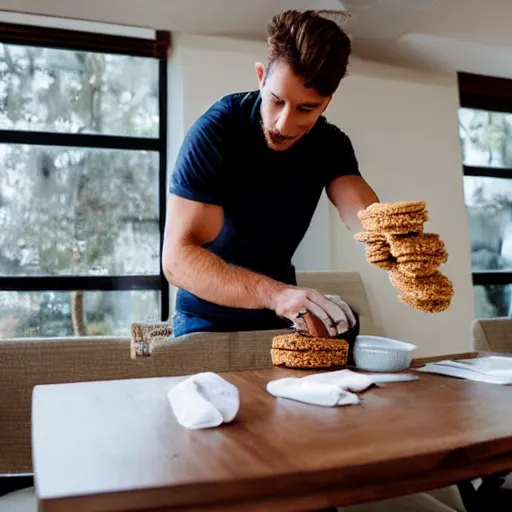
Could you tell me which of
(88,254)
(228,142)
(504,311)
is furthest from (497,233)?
(228,142)

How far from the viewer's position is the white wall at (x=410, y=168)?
3275 millimetres

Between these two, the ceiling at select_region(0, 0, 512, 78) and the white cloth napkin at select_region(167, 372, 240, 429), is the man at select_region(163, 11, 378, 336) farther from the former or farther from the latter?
the ceiling at select_region(0, 0, 512, 78)

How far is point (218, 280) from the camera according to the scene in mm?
1365

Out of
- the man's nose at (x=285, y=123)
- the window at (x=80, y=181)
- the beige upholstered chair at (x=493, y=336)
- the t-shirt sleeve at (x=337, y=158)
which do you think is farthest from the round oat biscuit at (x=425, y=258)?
the window at (x=80, y=181)

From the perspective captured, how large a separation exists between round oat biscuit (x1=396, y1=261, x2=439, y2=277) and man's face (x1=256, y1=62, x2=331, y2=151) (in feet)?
1.84

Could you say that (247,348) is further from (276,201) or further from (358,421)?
(358,421)

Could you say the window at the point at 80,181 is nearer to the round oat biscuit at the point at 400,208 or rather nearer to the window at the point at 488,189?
the window at the point at 488,189

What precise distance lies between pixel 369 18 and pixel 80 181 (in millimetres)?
1779

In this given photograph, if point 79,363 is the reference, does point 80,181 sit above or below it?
above

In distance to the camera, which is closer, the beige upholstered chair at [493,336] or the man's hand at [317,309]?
the man's hand at [317,309]

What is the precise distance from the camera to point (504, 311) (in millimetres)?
3971

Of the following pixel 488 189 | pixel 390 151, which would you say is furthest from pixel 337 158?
pixel 488 189

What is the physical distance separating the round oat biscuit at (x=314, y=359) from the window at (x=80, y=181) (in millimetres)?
2172

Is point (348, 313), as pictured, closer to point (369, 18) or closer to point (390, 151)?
point (369, 18)
